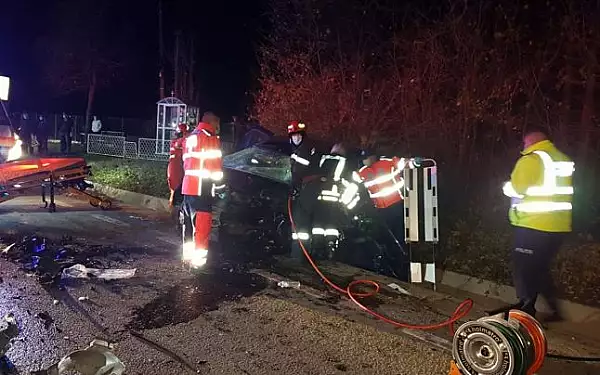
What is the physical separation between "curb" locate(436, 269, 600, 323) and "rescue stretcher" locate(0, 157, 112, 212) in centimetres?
688

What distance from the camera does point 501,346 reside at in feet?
11.1

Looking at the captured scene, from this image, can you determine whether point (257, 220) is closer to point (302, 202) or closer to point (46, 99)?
point (302, 202)

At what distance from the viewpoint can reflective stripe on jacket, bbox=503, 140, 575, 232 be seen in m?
5.07

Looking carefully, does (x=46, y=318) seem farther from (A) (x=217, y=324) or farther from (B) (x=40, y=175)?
(B) (x=40, y=175)

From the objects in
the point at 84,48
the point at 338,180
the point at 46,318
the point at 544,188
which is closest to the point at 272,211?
the point at 338,180

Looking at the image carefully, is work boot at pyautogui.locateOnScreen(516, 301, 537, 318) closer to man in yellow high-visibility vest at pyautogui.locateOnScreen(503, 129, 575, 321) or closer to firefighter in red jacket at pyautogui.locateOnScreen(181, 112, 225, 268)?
man in yellow high-visibility vest at pyautogui.locateOnScreen(503, 129, 575, 321)

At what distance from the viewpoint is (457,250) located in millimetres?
7148

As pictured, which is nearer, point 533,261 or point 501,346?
point 501,346

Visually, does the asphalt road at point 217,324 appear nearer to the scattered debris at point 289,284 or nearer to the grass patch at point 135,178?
the scattered debris at point 289,284

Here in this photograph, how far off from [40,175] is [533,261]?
8.10 m

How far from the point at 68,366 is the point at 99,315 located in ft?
4.20

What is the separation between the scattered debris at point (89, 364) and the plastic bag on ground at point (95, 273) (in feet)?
7.54

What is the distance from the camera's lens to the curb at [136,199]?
11883mm

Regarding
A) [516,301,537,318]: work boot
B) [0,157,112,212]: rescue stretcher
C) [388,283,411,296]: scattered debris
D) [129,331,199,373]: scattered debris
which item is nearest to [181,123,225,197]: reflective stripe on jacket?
[129,331,199,373]: scattered debris
